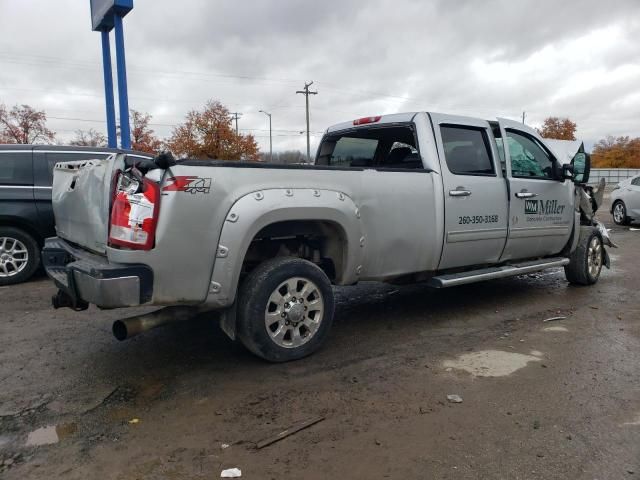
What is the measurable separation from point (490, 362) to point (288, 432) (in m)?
1.80

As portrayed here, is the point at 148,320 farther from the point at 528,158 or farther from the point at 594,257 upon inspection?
the point at 594,257

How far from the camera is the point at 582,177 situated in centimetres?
586

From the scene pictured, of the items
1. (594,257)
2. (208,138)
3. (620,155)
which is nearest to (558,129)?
(620,155)

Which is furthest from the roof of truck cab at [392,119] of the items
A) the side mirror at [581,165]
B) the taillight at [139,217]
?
the taillight at [139,217]

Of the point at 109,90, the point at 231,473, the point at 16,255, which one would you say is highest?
the point at 109,90

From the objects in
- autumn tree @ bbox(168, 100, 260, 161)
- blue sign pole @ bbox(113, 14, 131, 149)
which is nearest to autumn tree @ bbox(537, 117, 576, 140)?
autumn tree @ bbox(168, 100, 260, 161)

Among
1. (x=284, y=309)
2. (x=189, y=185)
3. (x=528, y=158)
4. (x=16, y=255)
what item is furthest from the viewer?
(x=16, y=255)

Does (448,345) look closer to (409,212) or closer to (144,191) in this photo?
(409,212)

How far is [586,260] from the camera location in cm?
634

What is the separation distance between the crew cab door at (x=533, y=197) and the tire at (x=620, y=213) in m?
9.43

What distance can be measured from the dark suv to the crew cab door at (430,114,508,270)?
13.4ft

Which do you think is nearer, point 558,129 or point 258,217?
point 258,217

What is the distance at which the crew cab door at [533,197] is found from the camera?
17.4 ft

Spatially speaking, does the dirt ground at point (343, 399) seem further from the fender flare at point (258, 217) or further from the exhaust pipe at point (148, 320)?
the fender flare at point (258, 217)
